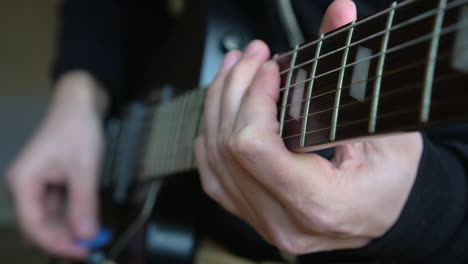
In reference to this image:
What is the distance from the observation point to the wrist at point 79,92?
3.24 ft

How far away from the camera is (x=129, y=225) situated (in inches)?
32.4

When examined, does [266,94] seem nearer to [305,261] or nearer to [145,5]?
[305,261]

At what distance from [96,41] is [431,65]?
90cm

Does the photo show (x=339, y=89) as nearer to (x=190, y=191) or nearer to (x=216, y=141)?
(x=216, y=141)

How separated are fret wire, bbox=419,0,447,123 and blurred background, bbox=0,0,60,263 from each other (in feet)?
6.96

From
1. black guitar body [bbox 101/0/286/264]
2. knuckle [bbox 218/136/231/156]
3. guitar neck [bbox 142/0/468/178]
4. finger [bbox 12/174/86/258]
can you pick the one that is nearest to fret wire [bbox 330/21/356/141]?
guitar neck [bbox 142/0/468/178]

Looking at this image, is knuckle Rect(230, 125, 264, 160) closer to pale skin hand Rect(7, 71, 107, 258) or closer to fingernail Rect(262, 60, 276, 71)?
fingernail Rect(262, 60, 276, 71)

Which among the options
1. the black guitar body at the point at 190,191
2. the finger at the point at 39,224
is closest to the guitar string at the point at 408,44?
the black guitar body at the point at 190,191

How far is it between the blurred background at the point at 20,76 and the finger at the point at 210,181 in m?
1.85

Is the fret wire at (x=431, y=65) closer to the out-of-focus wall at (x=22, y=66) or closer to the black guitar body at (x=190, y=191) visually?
the black guitar body at (x=190, y=191)

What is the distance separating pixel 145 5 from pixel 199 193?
2.00ft

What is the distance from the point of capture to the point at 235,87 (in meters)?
0.46

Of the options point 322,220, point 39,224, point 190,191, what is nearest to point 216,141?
point 322,220

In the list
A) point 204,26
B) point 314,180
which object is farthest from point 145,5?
point 314,180
